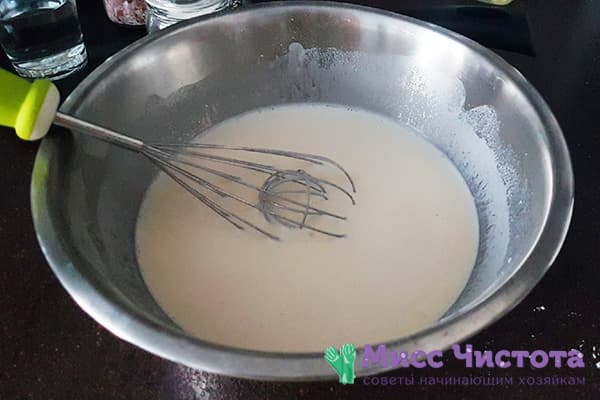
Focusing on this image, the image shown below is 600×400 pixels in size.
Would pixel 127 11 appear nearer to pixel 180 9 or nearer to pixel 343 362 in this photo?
pixel 180 9

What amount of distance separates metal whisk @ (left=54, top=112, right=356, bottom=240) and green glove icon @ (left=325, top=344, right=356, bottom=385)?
1.13 ft

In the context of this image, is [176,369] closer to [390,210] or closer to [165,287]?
[165,287]

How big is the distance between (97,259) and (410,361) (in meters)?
0.39

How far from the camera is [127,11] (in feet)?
4.26

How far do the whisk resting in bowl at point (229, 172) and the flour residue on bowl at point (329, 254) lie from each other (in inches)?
0.7

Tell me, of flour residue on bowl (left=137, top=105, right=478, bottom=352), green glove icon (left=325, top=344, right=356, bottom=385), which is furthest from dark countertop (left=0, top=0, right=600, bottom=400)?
green glove icon (left=325, top=344, right=356, bottom=385)

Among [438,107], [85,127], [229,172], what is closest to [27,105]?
[85,127]

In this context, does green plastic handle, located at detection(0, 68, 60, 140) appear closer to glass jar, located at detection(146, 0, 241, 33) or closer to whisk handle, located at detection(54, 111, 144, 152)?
whisk handle, located at detection(54, 111, 144, 152)

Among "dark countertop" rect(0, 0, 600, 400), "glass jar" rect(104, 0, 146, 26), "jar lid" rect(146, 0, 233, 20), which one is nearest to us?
"dark countertop" rect(0, 0, 600, 400)

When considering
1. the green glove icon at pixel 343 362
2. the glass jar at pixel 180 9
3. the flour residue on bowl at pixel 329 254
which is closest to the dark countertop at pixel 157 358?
the flour residue on bowl at pixel 329 254

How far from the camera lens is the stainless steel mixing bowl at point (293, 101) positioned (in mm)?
731

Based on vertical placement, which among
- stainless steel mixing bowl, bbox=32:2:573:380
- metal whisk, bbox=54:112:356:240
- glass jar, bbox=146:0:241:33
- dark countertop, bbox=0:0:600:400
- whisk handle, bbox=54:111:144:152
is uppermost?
glass jar, bbox=146:0:241:33

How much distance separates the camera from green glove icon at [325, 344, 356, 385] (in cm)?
67

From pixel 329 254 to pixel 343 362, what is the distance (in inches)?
12.7
